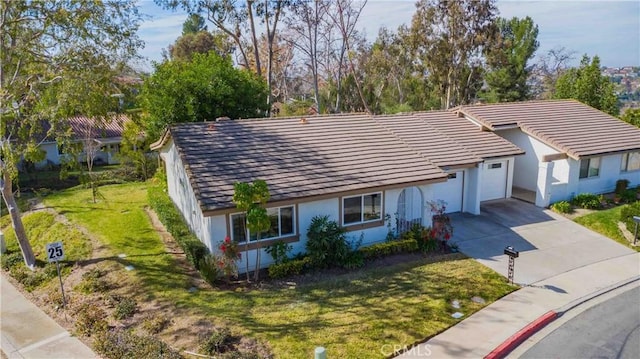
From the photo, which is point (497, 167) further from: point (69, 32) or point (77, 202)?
point (77, 202)

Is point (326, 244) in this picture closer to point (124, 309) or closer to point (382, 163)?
point (382, 163)

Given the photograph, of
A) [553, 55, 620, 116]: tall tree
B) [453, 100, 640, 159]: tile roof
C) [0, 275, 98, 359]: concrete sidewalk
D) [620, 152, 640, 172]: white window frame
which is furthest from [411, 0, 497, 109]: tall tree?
[0, 275, 98, 359]: concrete sidewalk

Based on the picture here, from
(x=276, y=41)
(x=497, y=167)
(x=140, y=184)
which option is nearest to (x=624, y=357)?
(x=497, y=167)

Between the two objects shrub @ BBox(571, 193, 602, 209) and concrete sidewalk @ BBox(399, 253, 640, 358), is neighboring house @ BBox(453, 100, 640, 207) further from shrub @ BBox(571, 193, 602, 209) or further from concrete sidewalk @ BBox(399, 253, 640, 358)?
concrete sidewalk @ BBox(399, 253, 640, 358)

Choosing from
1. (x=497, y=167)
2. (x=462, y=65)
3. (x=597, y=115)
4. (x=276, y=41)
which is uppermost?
(x=276, y=41)

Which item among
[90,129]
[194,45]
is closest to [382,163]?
[90,129]

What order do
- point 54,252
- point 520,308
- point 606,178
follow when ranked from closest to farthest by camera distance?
1. point 520,308
2. point 54,252
3. point 606,178
